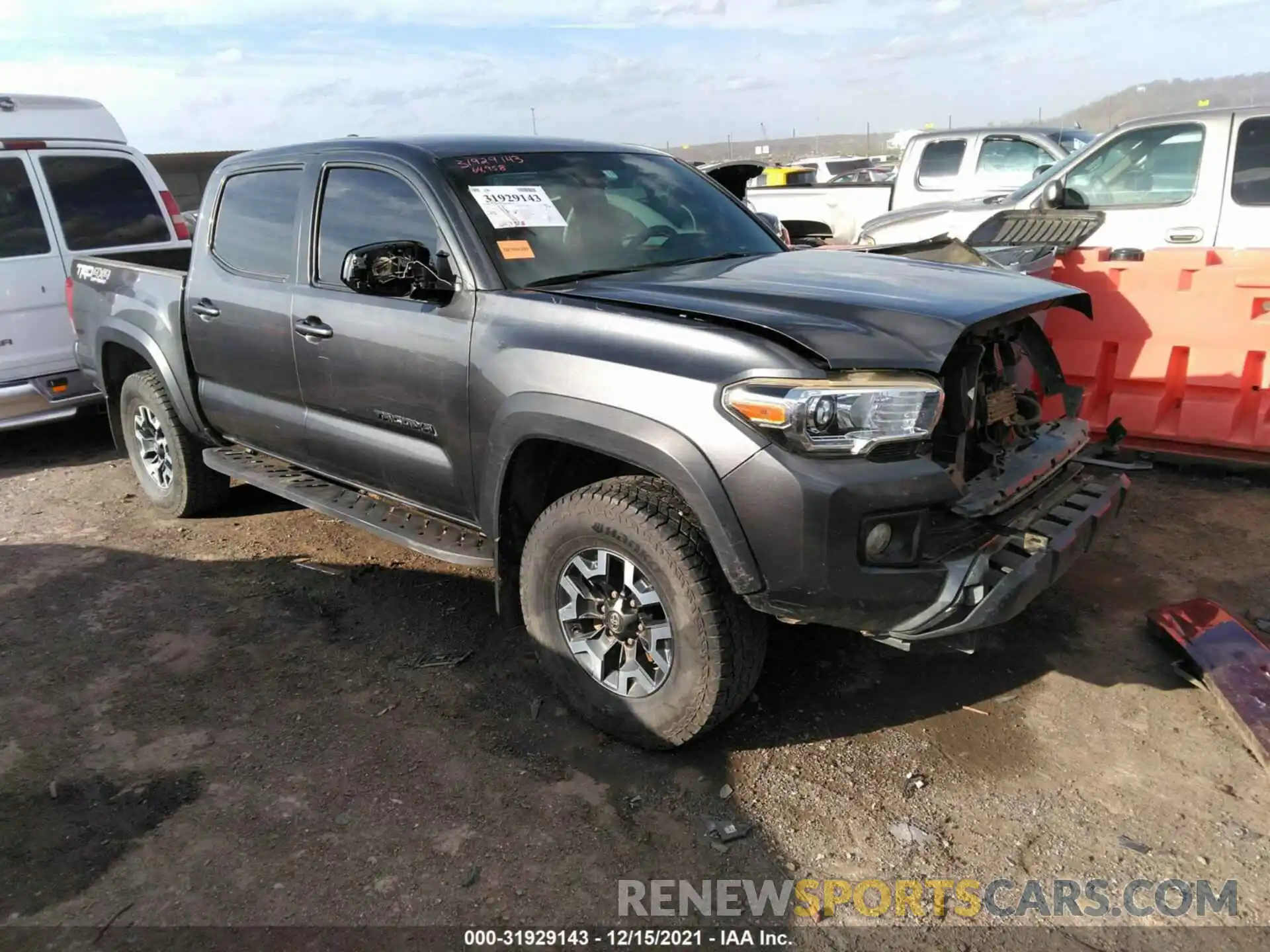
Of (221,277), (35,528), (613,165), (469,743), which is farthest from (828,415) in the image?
Result: (35,528)

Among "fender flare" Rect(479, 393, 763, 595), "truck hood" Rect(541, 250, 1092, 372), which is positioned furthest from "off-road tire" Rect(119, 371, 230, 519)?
"truck hood" Rect(541, 250, 1092, 372)

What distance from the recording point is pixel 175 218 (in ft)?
25.0

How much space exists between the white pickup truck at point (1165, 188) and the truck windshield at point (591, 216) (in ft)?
9.70

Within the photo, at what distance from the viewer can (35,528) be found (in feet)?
18.1

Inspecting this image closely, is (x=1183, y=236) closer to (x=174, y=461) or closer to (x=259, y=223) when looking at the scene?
(x=259, y=223)

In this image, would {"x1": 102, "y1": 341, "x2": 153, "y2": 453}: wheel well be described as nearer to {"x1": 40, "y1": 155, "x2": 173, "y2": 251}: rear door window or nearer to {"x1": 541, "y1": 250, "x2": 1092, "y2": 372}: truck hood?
{"x1": 40, "y1": 155, "x2": 173, "y2": 251}: rear door window

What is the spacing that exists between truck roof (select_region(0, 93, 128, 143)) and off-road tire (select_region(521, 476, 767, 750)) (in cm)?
607

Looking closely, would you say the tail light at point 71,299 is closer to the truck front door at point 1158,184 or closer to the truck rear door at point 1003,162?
the truck front door at point 1158,184

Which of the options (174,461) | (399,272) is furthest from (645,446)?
(174,461)

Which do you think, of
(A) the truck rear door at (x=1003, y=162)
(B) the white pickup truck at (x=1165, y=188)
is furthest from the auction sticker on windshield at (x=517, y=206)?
(A) the truck rear door at (x=1003, y=162)

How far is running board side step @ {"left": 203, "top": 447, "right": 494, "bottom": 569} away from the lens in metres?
3.59

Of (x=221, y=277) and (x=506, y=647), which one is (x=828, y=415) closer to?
(x=506, y=647)

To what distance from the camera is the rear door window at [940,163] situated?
10938 millimetres

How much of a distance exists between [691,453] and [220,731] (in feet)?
6.79
